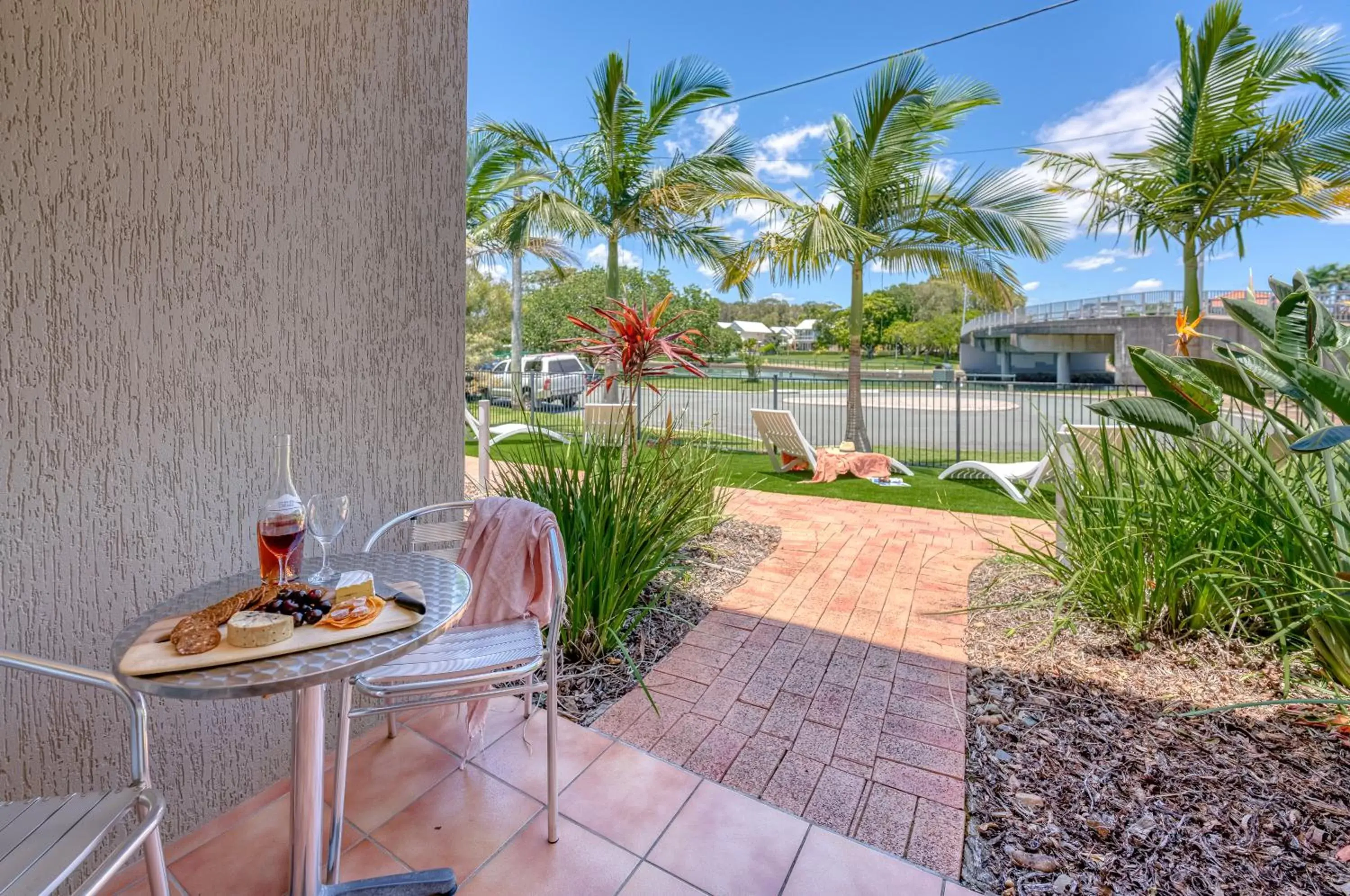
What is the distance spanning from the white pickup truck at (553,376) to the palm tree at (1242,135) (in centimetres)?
794

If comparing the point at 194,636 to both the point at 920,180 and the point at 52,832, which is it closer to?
the point at 52,832

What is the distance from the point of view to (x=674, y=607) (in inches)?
121

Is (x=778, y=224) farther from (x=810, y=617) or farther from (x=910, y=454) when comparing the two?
(x=810, y=617)

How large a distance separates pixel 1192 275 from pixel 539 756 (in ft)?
27.8

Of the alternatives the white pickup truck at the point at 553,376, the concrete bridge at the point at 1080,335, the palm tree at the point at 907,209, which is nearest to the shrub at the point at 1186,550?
the palm tree at the point at 907,209

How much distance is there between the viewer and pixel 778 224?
7.76 metres

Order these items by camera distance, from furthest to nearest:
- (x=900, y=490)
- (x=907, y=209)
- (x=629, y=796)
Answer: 1. (x=907, y=209)
2. (x=900, y=490)
3. (x=629, y=796)

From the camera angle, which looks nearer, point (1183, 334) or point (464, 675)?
point (464, 675)

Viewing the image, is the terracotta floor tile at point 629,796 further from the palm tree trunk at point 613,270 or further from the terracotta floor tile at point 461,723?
the palm tree trunk at point 613,270

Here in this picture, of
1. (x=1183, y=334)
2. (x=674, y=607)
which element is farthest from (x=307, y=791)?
(x=1183, y=334)

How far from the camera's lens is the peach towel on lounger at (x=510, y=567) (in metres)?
1.79

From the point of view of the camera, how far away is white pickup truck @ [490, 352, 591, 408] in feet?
38.1

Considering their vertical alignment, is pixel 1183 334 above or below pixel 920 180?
below

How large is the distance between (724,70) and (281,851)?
9.44m
